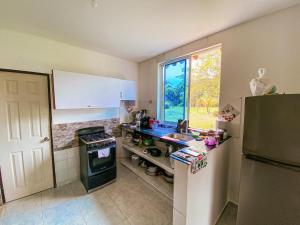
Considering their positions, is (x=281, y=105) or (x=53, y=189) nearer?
(x=281, y=105)

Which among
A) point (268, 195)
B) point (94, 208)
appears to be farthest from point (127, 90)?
point (268, 195)

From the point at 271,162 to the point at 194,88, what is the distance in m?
1.70

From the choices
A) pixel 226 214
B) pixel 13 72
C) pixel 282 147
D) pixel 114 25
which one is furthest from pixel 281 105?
pixel 13 72

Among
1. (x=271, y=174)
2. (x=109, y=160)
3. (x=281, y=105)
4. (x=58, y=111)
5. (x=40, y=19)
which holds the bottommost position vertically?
(x=109, y=160)

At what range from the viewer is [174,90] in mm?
2838

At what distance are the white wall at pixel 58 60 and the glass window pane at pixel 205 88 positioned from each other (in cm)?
170

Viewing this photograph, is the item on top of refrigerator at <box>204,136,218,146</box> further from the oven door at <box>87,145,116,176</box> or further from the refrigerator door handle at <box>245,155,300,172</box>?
the oven door at <box>87,145,116,176</box>

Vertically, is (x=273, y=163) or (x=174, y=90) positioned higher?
(x=174, y=90)

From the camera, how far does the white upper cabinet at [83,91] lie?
2062 mm

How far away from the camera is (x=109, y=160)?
2.42 m

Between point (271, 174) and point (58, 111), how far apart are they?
293 centimetres

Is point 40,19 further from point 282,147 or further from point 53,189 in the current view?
point 282,147

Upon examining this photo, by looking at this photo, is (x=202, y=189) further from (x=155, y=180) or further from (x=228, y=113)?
(x=155, y=180)

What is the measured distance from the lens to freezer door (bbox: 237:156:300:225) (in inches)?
36.6
